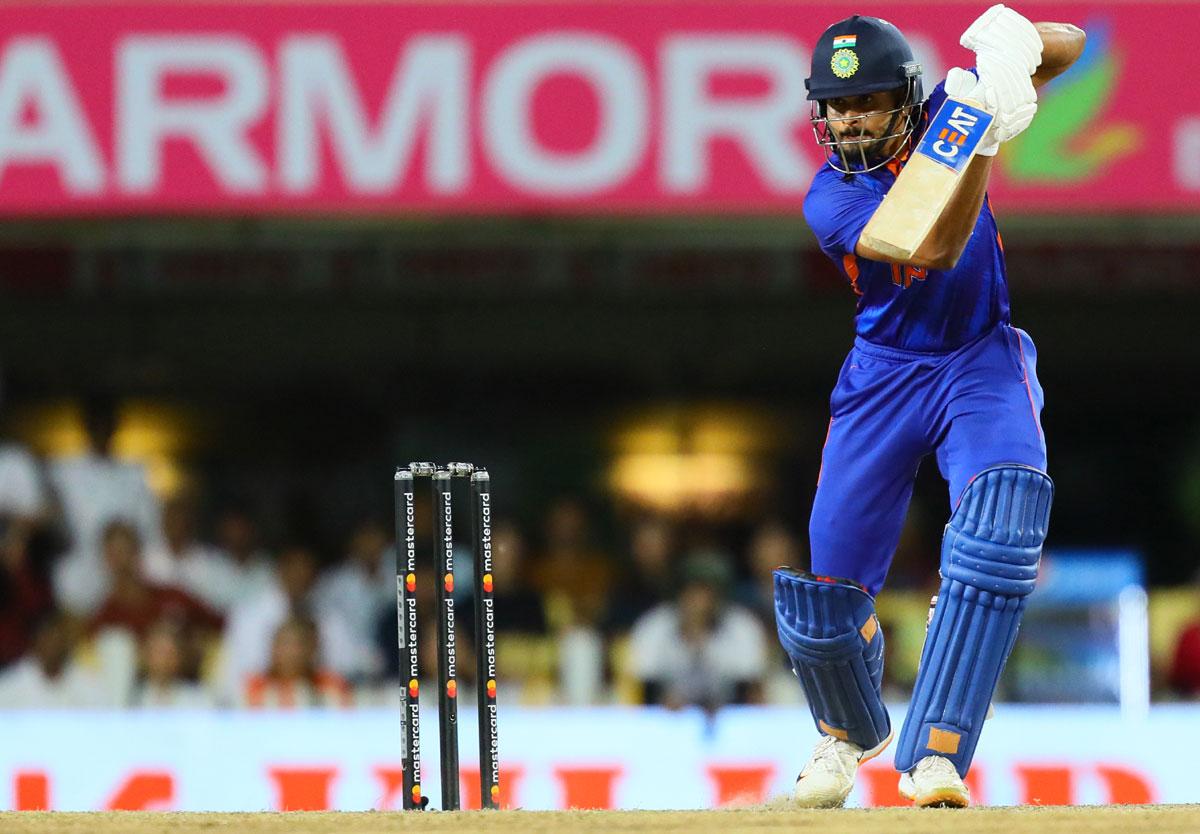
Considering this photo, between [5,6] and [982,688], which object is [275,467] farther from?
[982,688]

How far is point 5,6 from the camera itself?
8547mm

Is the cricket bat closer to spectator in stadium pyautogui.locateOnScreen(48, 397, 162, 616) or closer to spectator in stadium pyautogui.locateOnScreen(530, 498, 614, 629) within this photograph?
spectator in stadium pyautogui.locateOnScreen(530, 498, 614, 629)

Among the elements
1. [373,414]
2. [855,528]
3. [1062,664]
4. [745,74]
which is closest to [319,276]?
[373,414]

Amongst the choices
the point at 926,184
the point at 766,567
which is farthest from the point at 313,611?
the point at 926,184

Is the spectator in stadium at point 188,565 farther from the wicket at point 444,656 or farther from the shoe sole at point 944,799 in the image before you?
the shoe sole at point 944,799

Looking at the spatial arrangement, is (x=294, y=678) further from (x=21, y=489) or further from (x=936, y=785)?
(x=936, y=785)

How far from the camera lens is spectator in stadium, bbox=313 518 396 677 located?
9.16 metres

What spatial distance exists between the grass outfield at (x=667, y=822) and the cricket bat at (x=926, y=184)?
1176 mm

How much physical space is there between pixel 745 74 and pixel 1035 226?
2.36 meters

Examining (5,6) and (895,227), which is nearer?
(895,227)

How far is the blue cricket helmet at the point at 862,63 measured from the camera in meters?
4.46

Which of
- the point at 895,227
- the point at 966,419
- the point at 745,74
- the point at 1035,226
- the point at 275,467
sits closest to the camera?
the point at 895,227

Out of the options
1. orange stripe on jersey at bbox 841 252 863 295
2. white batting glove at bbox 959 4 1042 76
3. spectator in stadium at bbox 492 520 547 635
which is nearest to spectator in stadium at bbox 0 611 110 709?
spectator in stadium at bbox 492 520 547 635

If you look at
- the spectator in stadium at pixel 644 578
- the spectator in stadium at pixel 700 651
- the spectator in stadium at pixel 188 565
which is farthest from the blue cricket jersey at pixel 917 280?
the spectator in stadium at pixel 188 565
